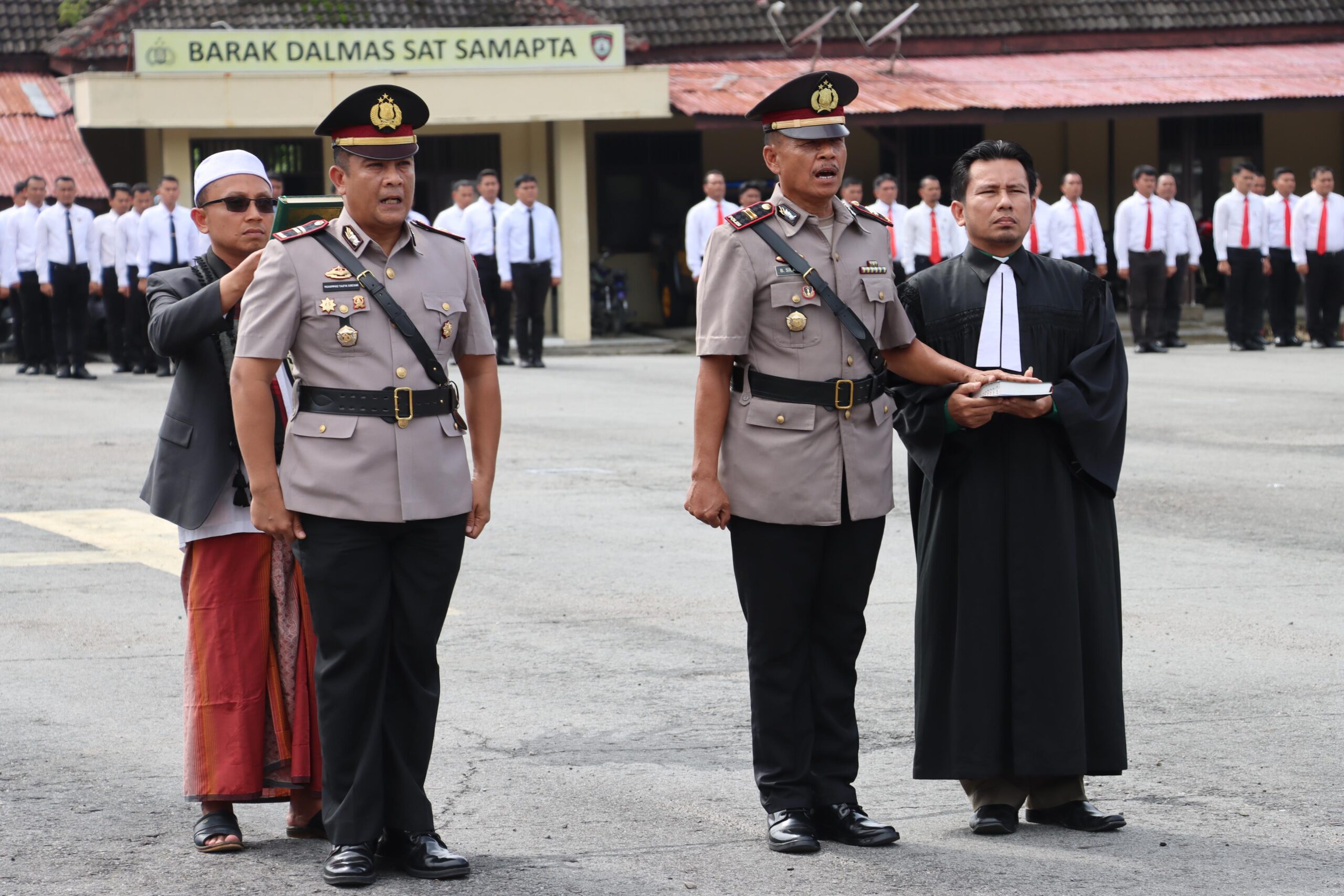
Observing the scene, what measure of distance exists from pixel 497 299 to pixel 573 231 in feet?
14.6

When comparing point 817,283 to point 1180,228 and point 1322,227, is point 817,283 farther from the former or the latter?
point 1322,227

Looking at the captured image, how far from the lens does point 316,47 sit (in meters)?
24.1

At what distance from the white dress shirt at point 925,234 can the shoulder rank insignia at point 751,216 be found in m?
16.4

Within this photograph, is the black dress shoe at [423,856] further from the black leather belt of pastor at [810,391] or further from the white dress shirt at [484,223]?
the white dress shirt at [484,223]

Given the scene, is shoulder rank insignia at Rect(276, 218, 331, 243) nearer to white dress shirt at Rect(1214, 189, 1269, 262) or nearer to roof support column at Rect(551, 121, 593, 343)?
white dress shirt at Rect(1214, 189, 1269, 262)

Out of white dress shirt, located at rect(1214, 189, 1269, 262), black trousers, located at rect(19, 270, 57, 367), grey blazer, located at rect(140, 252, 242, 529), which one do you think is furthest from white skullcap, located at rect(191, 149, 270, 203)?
white dress shirt, located at rect(1214, 189, 1269, 262)

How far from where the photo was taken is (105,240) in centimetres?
2027

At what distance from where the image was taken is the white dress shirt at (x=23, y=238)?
1969 centimetres

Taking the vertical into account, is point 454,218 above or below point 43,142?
below

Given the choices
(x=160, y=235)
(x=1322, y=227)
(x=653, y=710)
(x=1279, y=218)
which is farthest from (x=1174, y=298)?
(x=653, y=710)

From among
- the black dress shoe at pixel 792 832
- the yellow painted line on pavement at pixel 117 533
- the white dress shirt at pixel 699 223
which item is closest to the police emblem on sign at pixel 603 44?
the white dress shirt at pixel 699 223

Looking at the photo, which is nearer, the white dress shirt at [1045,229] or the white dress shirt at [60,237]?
the white dress shirt at [60,237]

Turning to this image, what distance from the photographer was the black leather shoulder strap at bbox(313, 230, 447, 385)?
179 inches

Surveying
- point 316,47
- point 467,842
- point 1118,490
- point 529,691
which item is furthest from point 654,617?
point 316,47
